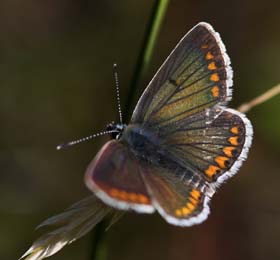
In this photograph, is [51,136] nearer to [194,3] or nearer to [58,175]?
[58,175]

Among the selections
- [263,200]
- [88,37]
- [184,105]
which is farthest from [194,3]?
[184,105]

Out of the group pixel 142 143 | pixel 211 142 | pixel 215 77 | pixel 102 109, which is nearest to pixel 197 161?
pixel 211 142

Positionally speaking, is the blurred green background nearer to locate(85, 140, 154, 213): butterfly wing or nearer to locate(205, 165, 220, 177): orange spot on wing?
locate(205, 165, 220, 177): orange spot on wing

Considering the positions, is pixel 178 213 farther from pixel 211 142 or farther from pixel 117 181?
pixel 211 142

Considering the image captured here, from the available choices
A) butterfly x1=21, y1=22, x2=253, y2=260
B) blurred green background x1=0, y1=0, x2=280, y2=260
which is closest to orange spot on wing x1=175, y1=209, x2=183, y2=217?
butterfly x1=21, y1=22, x2=253, y2=260

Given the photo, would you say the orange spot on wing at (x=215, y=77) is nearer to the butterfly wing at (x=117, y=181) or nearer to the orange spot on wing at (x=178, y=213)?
the butterfly wing at (x=117, y=181)
